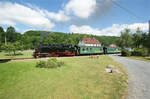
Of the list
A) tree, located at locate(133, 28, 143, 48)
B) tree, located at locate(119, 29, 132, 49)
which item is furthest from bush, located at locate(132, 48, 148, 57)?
tree, located at locate(119, 29, 132, 49)

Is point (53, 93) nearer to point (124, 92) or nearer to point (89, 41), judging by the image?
point (124, 92)

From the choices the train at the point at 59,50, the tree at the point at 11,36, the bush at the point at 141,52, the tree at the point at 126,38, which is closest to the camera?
the train at the point at 59,50

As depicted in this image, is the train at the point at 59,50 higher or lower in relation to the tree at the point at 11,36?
lower

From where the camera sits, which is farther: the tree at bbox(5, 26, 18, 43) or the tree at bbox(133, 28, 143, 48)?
the tree at bbox(5, 26, 18, 43)

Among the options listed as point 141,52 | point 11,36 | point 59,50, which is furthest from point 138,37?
point 11,36

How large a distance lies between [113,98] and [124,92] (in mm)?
1094

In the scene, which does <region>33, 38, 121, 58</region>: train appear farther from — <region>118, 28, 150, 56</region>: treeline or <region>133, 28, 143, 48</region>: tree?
<region>133, 28, 143, 48</region>: tree

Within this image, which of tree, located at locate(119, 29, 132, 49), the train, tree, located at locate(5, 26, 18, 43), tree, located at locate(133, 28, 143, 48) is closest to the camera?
the train

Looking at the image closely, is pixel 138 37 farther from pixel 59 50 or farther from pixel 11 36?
pixel 11 36

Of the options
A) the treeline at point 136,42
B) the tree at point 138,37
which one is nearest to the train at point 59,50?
the treeline at point 136,42

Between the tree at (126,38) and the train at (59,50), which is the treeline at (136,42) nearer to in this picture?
the tree at (126,38)

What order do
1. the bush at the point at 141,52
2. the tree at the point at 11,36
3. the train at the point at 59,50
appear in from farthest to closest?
the tree at the point at 11,36, the bush at the point at 141,52, the train at the point at 59,50

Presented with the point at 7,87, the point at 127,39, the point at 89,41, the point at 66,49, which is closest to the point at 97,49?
the point at 66,49

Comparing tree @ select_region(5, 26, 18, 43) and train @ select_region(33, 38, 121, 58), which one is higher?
tree @ select_region(5, 26, 18, 43)
